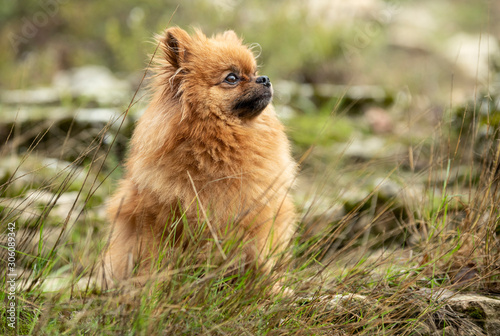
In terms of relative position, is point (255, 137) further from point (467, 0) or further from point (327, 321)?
point (467, 0)

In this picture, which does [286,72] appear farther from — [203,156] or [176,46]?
[203,156]

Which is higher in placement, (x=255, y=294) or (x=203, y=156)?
(x=203, y=156)

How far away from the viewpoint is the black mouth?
106 inches

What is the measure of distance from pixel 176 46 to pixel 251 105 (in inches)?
23.0

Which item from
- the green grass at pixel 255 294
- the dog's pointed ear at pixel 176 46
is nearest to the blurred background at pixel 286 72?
the green grass at pixel 255 294

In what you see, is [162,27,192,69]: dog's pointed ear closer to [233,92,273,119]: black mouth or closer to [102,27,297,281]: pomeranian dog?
[102,27,297,281]: pomeranian dog

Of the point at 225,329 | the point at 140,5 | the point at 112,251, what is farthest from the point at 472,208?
the point at 140,5

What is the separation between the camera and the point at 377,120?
287 inches

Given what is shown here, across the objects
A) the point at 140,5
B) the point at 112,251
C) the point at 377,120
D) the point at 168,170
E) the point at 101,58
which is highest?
the point at 140,5

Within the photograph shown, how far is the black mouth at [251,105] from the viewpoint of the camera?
8.86 ft

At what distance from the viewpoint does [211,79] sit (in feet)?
8.84

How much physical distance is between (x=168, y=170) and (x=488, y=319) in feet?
5.91

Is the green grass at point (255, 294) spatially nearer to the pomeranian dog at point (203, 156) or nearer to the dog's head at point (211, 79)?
the pomeranian dog at point (203, 156)

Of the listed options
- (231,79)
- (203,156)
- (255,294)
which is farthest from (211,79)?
(255,294)
